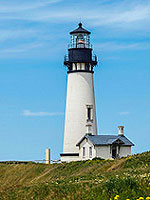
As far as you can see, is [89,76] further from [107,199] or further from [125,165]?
[107,199]

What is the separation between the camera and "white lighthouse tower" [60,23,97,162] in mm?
49188

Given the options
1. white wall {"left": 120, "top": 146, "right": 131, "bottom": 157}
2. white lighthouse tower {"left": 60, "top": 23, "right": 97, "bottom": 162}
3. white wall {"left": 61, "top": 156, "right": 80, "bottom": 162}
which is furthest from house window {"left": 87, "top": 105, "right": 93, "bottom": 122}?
white wall {"left": 120, "top": 146, "right": 131, "bottom": 157}

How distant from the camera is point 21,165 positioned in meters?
45.8

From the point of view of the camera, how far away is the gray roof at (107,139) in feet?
156

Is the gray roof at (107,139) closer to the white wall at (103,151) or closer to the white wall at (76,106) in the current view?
the white wall at (103,151)

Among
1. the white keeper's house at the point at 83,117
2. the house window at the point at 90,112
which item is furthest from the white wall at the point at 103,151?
the house window at the point at 90,112

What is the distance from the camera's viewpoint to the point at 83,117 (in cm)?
4941

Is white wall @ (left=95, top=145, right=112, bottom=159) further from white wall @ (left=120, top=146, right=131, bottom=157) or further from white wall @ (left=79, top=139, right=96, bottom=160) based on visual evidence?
white wall @ (left=120, top=146, right=131, bottom=157)

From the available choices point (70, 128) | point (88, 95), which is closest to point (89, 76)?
point (88, 95)

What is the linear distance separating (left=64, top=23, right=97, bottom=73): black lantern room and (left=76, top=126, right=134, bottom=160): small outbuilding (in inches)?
274

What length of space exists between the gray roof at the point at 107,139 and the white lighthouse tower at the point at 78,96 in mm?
871

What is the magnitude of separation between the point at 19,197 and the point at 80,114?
32854mm

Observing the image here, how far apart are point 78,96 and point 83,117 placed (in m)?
2.06

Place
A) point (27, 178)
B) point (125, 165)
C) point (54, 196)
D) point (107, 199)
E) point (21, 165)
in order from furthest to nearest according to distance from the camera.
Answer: point (21, 165) → point (27, 178) → point (125, 165) → point (54, 196) → point (107, 199)
